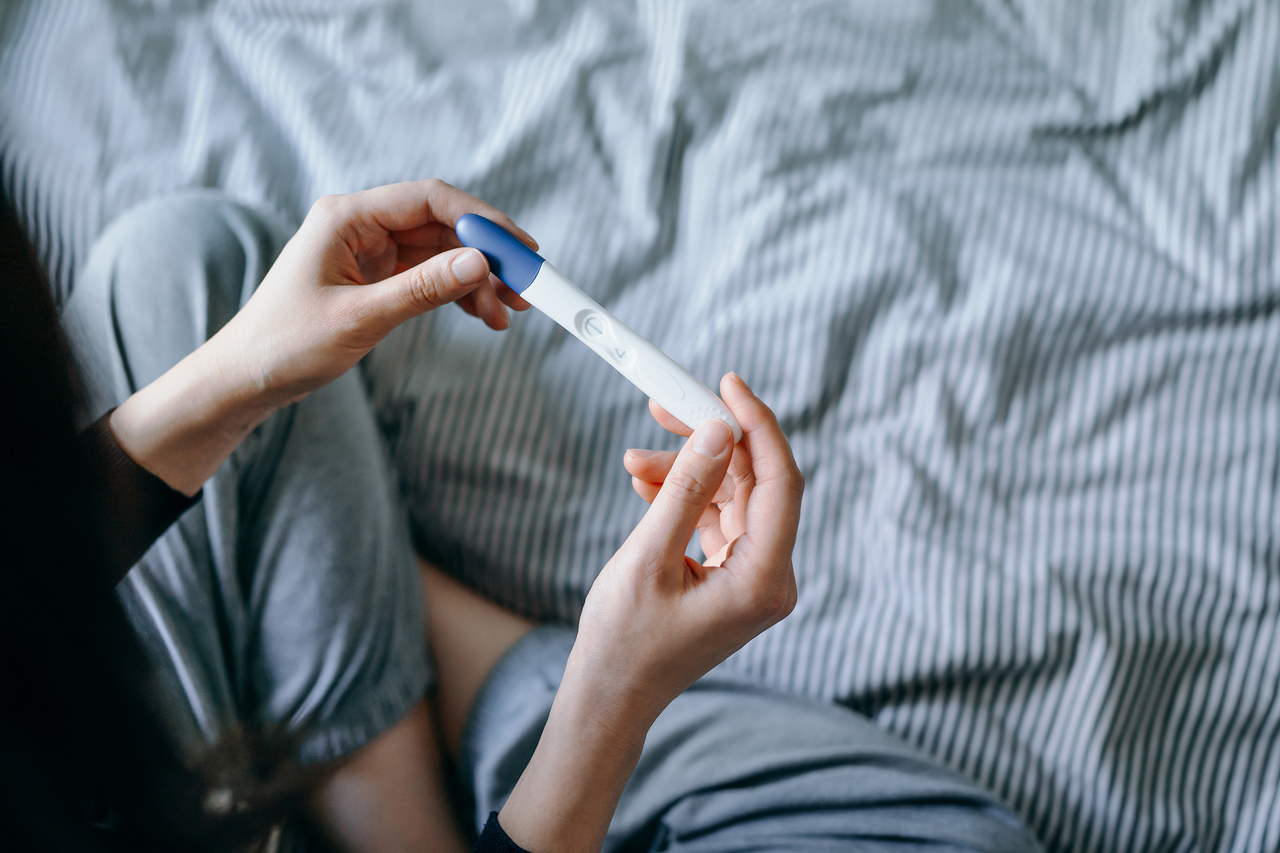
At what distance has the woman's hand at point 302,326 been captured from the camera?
505 millimetres

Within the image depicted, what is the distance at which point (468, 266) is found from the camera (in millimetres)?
492

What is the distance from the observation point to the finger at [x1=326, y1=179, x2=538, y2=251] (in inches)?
21.5

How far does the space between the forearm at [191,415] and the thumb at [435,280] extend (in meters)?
0.13

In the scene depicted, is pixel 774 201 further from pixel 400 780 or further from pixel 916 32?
pixel 400 780

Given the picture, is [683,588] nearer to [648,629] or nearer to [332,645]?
[648,629]

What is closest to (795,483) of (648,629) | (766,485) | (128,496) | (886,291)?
(766,485)

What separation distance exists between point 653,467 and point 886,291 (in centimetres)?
34

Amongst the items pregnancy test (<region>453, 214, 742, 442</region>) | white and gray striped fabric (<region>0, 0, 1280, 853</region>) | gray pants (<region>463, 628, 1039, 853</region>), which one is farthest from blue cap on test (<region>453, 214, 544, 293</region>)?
gray pants (<region>463, 628, 1039, 853</region>)

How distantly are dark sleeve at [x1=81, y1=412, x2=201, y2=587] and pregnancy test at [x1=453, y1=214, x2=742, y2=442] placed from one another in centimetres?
29

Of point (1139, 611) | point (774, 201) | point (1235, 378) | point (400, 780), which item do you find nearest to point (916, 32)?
point (774, 201)

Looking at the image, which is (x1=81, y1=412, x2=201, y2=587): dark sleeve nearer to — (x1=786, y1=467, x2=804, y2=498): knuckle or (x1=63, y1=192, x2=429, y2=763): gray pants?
(x1=63, y1=192, x2=429, y2=763): gray pants

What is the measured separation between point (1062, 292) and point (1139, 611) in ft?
0.98

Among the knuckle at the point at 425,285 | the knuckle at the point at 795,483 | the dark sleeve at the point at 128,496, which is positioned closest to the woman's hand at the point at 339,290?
the knuckle at the point at 425,285

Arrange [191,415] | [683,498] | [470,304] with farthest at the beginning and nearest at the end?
1. [470,304]
2. [191,415]
3. [683,498]
